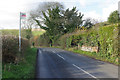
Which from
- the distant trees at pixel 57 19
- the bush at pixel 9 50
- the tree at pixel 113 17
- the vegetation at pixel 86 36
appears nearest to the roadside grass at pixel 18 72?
the bush at pixel 9 50

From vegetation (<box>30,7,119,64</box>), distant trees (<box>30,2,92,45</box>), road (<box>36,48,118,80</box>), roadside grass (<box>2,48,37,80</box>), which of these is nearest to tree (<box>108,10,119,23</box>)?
vegetation (<box>30,7,119,64</box>)

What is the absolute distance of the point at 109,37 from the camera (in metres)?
15.1

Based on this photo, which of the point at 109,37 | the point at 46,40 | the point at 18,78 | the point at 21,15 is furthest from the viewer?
the point at 46,40

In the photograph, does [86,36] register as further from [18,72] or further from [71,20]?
[71,20]

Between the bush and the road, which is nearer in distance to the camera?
the road

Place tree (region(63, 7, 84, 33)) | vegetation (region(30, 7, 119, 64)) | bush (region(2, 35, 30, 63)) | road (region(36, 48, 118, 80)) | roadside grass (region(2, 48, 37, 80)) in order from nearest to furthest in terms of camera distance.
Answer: roadside grass (region(2, 48, 37, 80))
road (region(36, 48, 118, 80))
bush (region(2, 35, 30, 63))
vegetation (region(30, 7, 119, 64))
tree (region(63, 7, 84, 33))

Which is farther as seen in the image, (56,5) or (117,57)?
(56,5)

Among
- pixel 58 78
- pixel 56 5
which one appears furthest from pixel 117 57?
pixel 56 5

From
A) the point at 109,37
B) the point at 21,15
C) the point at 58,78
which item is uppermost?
the point at 21,15

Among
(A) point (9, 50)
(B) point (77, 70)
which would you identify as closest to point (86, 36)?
(B) point (77, 70)

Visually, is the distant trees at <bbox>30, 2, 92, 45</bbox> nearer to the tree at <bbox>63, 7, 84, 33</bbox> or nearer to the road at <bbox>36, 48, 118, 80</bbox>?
the tree at <bbox>63, 7, 84, 33</bbox>

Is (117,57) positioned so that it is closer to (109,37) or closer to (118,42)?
(118,42)

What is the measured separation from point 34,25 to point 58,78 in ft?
140

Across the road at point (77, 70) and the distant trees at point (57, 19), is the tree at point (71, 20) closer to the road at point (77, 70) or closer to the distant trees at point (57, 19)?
the distant trees at point (57, 19)
